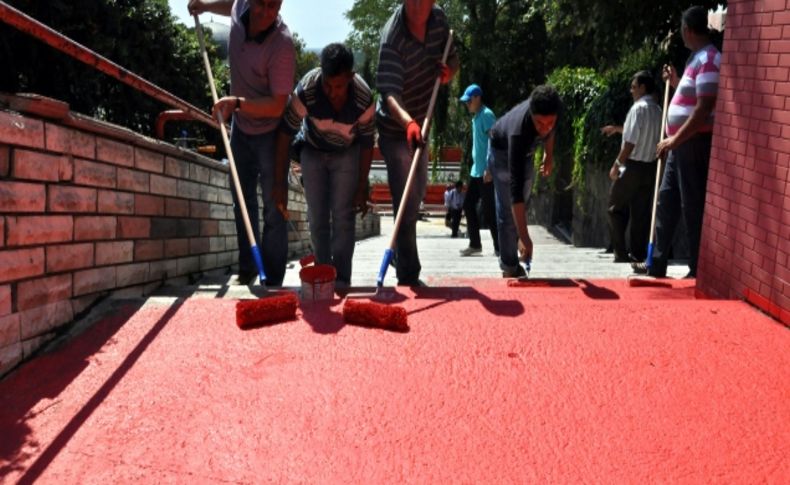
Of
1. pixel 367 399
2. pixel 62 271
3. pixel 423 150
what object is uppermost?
pixel 423 150

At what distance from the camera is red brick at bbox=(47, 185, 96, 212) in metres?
2.57

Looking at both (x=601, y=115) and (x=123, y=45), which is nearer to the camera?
(x=601, y=115)

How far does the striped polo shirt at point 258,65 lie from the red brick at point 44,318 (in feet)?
5.40

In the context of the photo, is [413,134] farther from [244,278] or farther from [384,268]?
[244,278]

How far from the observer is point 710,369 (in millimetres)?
2334

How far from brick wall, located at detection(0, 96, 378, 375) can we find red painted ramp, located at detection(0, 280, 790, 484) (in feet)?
0.66

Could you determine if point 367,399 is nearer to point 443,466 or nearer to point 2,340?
point 443,466

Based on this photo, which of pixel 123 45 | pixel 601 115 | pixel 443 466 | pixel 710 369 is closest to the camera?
pixel 443 466

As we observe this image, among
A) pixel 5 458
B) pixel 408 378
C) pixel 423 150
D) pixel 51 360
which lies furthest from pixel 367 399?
pixel 423 150

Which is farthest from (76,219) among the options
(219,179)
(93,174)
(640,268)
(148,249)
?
(640,268)

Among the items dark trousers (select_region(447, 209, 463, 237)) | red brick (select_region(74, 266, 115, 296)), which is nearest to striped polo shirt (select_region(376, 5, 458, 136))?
red brick (select_region(74, 266, 115, 296))

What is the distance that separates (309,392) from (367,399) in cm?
20

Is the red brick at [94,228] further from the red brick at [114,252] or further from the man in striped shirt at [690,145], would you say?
the man in striped shirt at [690,145]

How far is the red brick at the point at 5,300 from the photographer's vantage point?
2262 mm
